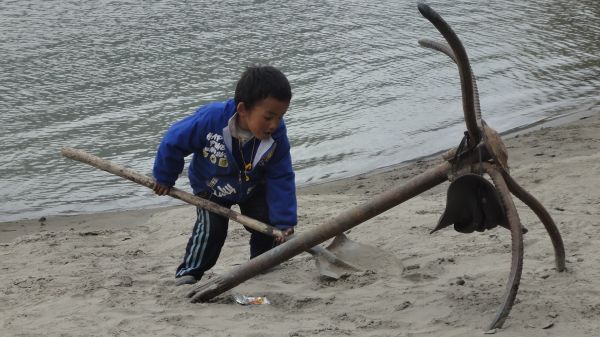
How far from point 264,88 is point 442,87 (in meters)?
5.17

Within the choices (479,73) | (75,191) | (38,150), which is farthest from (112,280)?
(479,73)

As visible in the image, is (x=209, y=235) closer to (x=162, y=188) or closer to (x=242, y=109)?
(x=162, y=188)

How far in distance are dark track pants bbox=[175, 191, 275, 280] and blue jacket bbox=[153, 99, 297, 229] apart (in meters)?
0.08

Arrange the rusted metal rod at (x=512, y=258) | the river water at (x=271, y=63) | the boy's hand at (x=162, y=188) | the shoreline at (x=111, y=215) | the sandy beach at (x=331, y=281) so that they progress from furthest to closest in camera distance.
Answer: the river water at (x=271, y=63) → the shoreline at (x=111, y=215) → the boy's hand at (x=162, y=188) → the sandy beach at (x=331, y=281) → the rusted metal rod at (x=512, y=258)

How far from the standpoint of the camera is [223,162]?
404cm

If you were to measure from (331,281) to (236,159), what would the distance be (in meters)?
0.71

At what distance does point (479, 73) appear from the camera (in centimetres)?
906

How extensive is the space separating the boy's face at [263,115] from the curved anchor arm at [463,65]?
3.38ft

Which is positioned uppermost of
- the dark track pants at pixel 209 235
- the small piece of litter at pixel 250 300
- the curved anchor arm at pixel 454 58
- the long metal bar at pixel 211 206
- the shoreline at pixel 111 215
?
the curved anchor arm at pixel 454 58

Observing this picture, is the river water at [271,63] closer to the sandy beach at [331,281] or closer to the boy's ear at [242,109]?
the sandy beach at [331,281]

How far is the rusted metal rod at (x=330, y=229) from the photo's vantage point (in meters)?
3.12

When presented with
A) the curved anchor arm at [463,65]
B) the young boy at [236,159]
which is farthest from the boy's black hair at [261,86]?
the curved anchor arm at [463,65]

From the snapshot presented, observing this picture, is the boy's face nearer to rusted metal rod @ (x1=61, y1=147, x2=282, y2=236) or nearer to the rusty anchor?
rusted metal rod @ (x1=61, y1=147, x2=282, y2=236)

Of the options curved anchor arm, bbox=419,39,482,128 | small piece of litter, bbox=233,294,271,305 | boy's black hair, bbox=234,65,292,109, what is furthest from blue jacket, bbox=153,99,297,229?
curved anchor arm, bbox=419,39,482,128
